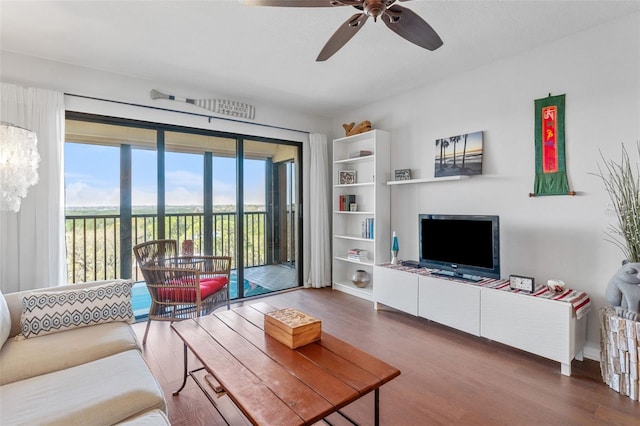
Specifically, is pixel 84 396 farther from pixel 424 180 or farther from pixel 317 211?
pixel 317 211

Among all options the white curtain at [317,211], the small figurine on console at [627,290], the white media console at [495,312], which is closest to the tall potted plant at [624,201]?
the small figurine on console at [627,290]

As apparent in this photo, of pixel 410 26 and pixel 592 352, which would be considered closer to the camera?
pixel 410 26

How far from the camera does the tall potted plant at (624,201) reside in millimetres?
2006

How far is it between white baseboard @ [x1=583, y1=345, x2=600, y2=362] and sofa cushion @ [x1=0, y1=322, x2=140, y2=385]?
3197 millimetres

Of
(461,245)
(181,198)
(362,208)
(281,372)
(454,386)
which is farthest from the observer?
(362,208)

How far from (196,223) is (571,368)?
3.78 metres

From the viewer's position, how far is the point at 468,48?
8.84 feet

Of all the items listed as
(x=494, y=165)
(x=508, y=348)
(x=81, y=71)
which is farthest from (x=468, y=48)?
(x=81, y=71)

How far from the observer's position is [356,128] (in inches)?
163

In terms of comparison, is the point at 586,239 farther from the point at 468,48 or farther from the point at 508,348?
the point at 468,48

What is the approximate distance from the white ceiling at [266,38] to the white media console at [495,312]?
6.77 ft

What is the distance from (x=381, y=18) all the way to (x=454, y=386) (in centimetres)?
230

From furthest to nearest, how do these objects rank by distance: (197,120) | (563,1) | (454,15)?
(197,120) → (454,15) → (563,1)

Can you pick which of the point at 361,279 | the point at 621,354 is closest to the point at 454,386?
the point at 621,354
